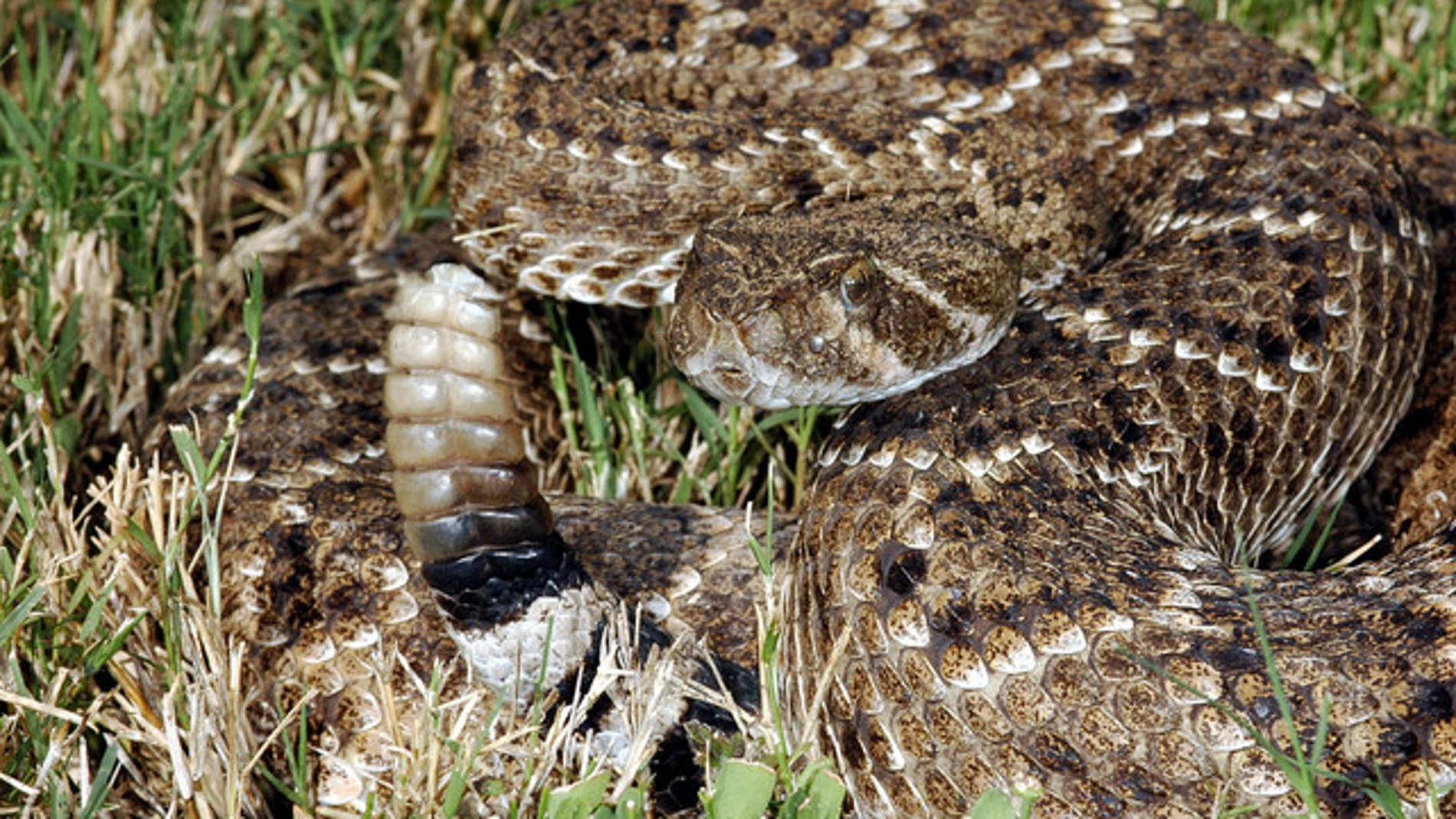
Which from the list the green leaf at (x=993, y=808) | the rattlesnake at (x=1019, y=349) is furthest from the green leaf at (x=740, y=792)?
the green leaf at (x=993, y=808)

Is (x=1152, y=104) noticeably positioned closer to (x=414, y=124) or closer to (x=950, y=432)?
(x=950, y=432)

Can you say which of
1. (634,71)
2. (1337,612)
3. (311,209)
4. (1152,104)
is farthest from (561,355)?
(1337,612)

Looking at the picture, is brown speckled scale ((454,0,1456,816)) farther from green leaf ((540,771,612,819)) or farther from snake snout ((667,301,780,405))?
green leaf ((540,771,612,819))

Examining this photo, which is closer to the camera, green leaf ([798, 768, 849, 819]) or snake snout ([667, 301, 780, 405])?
green leaf ([798, 768, 849, 819])

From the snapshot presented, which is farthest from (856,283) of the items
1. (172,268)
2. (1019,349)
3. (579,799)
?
(172,268)

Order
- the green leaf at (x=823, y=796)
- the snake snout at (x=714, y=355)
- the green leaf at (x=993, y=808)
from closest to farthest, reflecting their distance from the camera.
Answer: the green leaf at (x=993, y=808)
the green leaf at (x=823, y=796)
the snake snout at (x=714, y=355)

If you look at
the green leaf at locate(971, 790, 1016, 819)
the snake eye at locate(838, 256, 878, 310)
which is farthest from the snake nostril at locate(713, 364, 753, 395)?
the green leaf at locate(971, 790, 1016, 819)

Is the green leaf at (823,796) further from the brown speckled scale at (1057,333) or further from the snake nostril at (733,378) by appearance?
the snake nostril at (733,378)

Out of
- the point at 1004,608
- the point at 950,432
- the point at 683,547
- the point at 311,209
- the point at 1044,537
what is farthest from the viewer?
the point at 311,209
